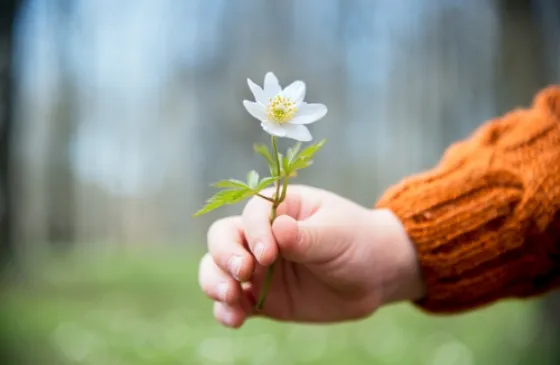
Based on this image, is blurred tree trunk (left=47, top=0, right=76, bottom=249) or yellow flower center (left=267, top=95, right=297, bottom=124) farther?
blurred tree trunk (left=47, top=0, right=76, bottom=249)

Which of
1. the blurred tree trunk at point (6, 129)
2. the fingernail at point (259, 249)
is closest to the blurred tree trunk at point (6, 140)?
the blurred tree trunk at point (6, 129)

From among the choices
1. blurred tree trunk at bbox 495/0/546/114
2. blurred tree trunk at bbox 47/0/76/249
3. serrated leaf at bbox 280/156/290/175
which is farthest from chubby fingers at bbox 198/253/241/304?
blurred tree trunk at bbox 495/0/546/114

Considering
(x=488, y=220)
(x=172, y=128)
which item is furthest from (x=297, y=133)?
(x=172, y=128)

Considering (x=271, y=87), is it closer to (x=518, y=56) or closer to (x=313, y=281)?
(x=313, y=281)

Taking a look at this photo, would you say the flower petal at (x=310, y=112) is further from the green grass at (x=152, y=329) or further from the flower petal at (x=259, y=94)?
the green grass at (x=152, y=329)

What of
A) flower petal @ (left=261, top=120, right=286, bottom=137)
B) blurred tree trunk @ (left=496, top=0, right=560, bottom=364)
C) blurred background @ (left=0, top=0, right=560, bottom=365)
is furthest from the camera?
blurred tree trunk @ (left=496, top=0, right=560, bottom=364)

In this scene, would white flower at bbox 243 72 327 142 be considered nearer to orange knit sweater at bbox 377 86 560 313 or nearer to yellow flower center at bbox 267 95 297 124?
yellow flower center at bbox 267 95 297 124

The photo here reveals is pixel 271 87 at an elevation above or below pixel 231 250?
above
